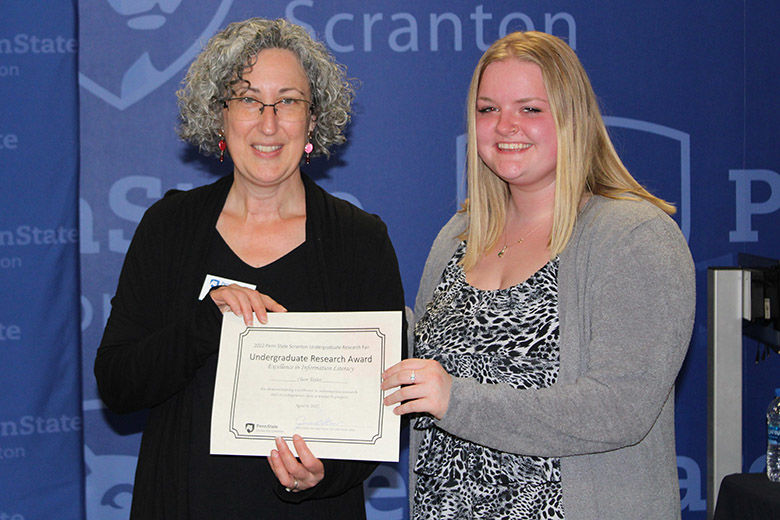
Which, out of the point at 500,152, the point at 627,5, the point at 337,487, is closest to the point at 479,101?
the point at 500,152

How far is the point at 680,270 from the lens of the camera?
5.73 feet

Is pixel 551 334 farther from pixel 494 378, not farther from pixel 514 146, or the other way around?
pixel 514 146

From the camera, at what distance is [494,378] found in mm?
1854

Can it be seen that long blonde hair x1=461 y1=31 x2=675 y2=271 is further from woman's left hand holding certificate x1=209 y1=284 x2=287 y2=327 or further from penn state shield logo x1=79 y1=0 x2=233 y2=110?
penn state shield logo x1=79 y1=0 x2=233 y2=110

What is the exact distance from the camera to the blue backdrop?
3.44 m

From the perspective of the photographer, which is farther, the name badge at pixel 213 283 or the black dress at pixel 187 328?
the name badge at pixel 213 283

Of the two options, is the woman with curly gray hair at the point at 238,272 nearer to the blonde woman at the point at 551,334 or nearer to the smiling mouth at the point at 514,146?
the blonde woman at the point at 551,334

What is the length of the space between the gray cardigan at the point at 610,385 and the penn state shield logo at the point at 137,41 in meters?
2.57

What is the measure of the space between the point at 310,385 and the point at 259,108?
0.77 metres

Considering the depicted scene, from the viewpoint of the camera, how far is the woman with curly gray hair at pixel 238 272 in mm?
1875

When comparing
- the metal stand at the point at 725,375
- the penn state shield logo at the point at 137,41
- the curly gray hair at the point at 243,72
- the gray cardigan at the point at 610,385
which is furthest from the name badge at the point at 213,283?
the metal stand at the point at 725,375

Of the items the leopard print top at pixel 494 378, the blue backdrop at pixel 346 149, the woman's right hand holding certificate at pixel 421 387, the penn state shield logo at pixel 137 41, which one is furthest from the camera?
the penn state shield logo at pixel 137 41

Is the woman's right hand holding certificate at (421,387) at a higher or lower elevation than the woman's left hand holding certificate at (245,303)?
lower

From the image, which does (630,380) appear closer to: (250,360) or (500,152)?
(500,152)
